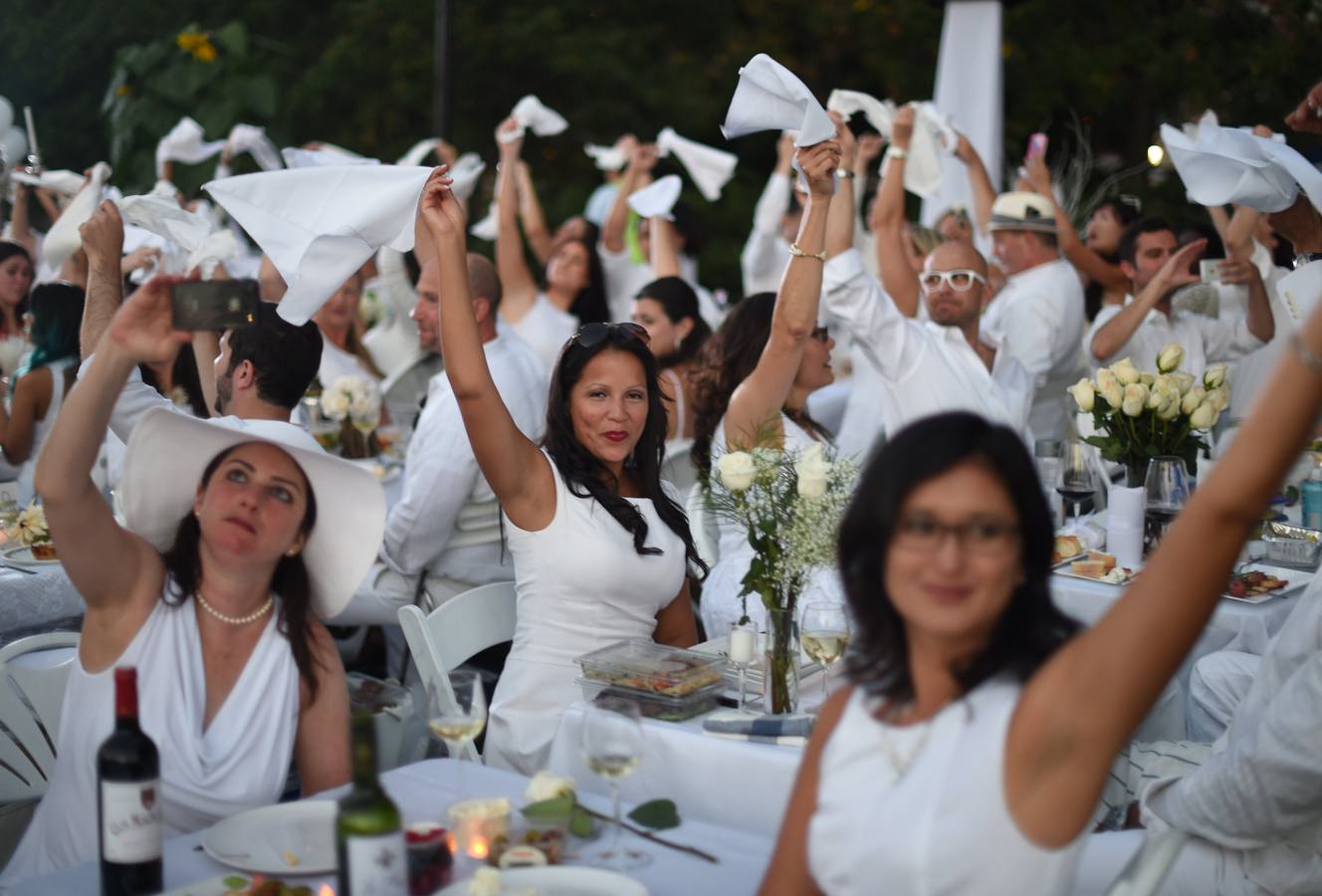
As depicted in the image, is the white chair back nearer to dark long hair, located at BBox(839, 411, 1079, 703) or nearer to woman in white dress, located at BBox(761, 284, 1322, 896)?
woman in white dress, located at BBox(761, 284, 1322, 896)

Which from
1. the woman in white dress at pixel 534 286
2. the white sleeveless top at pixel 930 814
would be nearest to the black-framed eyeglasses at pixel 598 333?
the white sleeveless top at pixel 930 814

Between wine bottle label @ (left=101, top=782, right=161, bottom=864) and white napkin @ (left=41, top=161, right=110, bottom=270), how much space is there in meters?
3.90

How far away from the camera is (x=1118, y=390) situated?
4.45 m

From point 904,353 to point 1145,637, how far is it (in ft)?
11.1

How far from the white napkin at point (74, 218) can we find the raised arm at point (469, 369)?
2800 mm

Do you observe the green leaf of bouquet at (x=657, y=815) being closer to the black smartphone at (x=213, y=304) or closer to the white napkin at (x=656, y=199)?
the black smartphone at (x=213, y=304)

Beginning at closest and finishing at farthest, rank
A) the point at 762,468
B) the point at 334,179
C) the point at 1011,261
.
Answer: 1. the point at 762,468
2. the point at 334,179
3. the point at 1011,261

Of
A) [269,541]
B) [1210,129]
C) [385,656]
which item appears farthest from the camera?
[385,656]

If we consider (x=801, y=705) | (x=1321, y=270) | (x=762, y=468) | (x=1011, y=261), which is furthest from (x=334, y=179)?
(x=1011, y=261)

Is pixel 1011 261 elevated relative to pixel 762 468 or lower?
elevated

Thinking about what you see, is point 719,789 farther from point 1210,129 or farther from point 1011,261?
point 1011,261

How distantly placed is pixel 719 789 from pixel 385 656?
11.8 ft

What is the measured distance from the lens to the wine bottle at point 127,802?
1.98 meters

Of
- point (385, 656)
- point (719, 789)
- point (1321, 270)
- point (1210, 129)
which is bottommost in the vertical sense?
point (385, 656)
